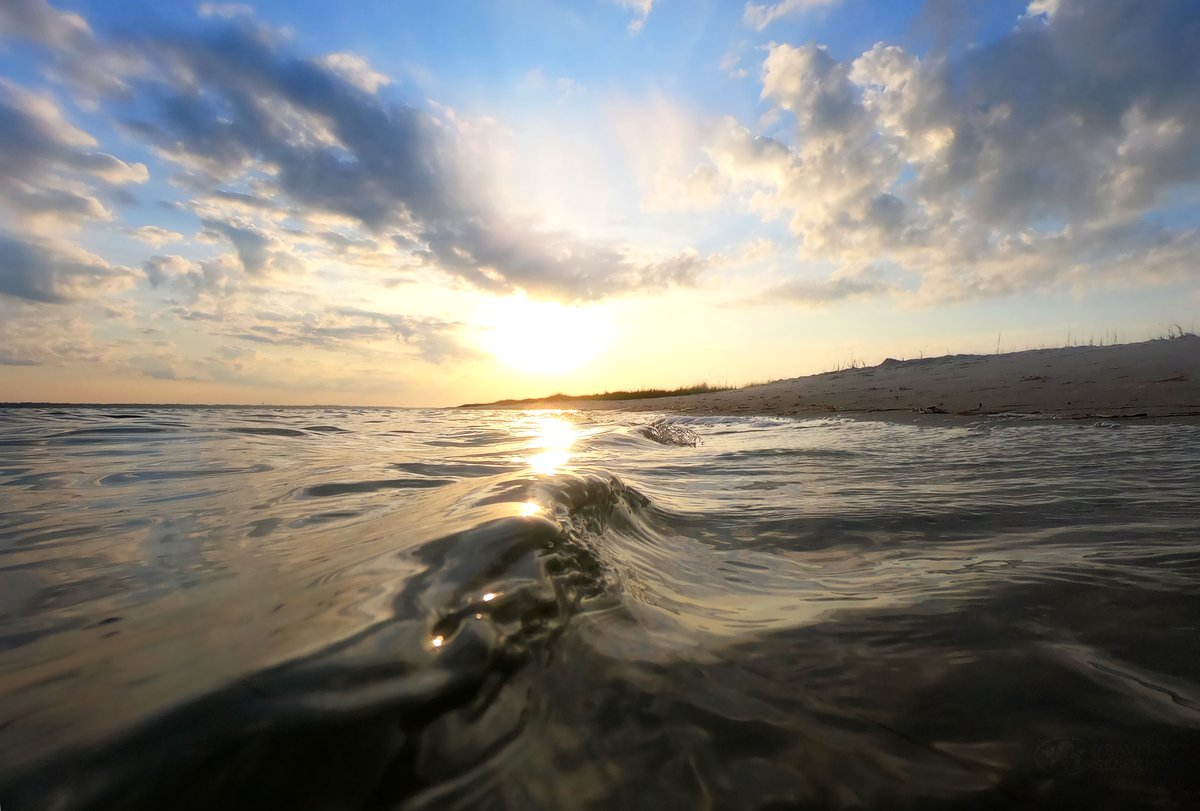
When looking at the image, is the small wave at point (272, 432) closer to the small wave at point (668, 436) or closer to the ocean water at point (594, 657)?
the small wave at point (668, 436)

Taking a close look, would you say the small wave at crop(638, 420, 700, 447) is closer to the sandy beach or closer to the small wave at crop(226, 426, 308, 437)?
the sandy beach

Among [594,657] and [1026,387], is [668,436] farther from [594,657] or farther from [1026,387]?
[594,657]

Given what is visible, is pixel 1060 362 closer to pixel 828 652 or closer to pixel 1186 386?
pixel 1186 386

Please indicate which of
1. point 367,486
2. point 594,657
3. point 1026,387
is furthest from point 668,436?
point 594,657

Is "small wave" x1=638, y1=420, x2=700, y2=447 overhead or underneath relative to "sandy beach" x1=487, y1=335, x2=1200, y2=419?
underneath

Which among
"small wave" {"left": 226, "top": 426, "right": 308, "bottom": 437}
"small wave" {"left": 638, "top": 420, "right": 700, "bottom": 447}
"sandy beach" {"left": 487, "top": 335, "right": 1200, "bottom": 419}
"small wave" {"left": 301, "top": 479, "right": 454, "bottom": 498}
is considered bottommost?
"small wave" {"left": 638, "top": 420, "right": 700, "bottom": 447}

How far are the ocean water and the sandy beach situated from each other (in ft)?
23.1

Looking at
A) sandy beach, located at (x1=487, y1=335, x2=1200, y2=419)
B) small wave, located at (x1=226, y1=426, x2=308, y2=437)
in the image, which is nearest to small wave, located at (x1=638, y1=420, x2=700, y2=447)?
sandy beach, located at (x1=487, y1=335, x2=1200, y2=419)

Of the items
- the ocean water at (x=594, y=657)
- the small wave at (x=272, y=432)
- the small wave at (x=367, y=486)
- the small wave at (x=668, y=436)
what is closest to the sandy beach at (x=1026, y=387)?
the small wave at (x=668, y=436)

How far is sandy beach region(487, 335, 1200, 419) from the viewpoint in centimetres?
789

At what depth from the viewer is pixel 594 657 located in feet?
3.89

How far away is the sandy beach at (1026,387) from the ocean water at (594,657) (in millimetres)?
7044

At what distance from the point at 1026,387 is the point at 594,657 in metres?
12.1

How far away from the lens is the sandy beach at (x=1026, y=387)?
311 inches
